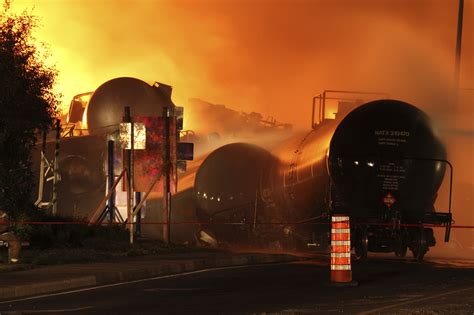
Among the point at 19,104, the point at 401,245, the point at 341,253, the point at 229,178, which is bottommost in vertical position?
the point at 401,245

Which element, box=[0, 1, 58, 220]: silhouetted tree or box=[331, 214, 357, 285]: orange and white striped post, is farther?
box=[0, 1, 58, 220]: silhouetted tree

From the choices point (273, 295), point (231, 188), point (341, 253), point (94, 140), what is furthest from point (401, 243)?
point (94, 140)

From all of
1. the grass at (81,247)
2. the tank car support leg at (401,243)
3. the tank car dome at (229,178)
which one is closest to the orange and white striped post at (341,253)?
the grass at (81,247)

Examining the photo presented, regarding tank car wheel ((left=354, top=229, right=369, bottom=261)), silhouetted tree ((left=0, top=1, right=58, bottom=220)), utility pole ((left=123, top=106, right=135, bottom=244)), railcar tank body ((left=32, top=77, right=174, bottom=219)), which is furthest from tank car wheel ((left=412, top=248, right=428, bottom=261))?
railcar tank body ((left=32, top=77, right=174, bottom=219))

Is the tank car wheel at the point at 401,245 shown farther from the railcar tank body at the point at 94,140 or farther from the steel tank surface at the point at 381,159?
the railcar tank body at the point at 94,140

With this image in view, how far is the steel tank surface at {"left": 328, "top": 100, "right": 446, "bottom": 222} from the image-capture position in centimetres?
2358

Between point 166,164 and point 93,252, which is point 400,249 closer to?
point 166,164

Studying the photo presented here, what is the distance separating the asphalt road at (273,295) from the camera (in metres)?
12.0

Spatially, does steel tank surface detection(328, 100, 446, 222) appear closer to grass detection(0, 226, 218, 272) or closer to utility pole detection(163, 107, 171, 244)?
grass detection(0, 226, 218, 272)

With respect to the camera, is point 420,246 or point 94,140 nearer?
point 420,246

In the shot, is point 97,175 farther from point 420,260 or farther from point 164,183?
point 420,260

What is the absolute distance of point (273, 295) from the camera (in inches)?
541

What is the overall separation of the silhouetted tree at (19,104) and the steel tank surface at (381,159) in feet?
23.6

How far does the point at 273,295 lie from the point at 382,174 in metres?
10.5
